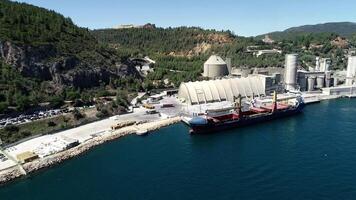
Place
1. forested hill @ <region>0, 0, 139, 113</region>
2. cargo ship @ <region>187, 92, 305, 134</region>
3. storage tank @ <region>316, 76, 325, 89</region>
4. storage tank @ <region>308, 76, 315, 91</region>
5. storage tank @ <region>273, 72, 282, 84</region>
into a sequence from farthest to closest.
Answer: storage tank @ <region>316, 76, 325, 89</region>, storage tank @ <region>308, 76, 315, 91</region>, storage tank @ <region>273, 72, 282, 84</region>, forested hill @ <region>0, 0, 139, 113</region>, cargo ship @ <region>187, 92, 305, 134</region>

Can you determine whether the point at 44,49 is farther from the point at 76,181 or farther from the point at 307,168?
the point at 307,168

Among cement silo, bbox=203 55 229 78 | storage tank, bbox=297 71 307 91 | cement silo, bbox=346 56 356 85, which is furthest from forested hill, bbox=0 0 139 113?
cement silo, bbox=346 56 356 85

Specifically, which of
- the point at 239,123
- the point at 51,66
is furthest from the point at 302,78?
the point at 51,66

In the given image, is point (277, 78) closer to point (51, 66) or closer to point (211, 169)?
point (211, 169)

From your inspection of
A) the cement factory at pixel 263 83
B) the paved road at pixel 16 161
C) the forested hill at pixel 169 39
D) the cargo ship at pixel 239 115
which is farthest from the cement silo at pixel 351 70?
the paved road at pixel 16 161

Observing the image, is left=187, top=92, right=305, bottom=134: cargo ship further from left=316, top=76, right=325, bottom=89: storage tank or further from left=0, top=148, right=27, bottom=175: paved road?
left=0, top=148, right=27, bottom=175: paved road

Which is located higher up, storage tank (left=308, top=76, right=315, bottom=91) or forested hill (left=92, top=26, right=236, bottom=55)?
forested hill (left=92, top=26, right=236, bottom=55)
